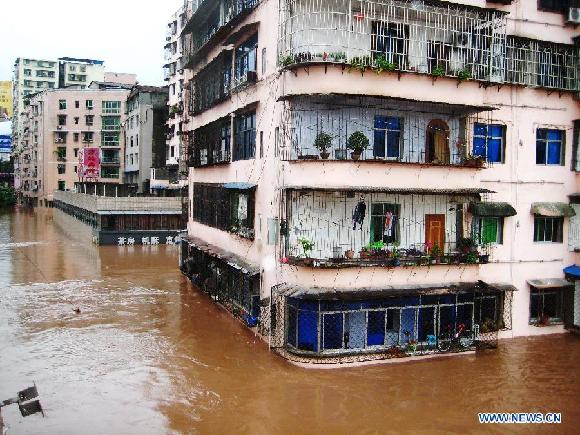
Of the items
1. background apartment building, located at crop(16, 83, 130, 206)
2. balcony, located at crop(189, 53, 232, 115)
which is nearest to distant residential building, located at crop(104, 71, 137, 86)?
background apartment building, located at crop(16, 83, 130, 206)

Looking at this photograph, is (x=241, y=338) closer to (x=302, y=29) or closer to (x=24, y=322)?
(x=24, y=322)

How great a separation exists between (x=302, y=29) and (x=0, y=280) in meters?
25.3

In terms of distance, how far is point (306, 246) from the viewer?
19.3m

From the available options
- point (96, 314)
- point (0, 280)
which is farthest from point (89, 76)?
point (96, 314)

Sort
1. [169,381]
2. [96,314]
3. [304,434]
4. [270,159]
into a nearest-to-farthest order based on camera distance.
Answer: [304,434]
[169,381]
[270,159]
[96,314]

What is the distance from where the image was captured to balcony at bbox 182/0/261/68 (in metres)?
25.3

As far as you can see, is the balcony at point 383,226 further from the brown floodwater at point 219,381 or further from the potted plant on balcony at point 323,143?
the brown floodwater at point 219,381

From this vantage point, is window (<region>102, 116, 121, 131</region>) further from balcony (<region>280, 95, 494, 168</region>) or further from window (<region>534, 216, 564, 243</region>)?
window (<region>534, 216, 564, 243</region>)

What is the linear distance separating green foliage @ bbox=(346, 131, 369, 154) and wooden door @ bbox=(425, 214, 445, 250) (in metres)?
4.32

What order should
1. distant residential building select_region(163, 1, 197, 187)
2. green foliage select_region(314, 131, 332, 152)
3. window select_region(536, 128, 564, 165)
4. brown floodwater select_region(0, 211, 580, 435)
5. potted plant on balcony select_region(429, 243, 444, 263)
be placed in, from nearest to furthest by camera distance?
brown floodwater select_region(0, 211, 580, 435) → green foliage select_region(314, 131, 332, 152) → potted plant on balcony select_region(429, 243, 444, 263) → window select_region(536, 128, 564, 165) → distant residential building select_region(163, 1, 197, 187)

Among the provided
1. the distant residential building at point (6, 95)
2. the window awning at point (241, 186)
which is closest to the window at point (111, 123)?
the window awning at point (241, 186)

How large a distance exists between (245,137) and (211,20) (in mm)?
10310

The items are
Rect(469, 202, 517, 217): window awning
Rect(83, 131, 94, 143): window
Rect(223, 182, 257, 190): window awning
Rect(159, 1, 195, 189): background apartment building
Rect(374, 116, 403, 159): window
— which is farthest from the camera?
Rect(83, 131, 94, 143): window

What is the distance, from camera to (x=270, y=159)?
2170cm
